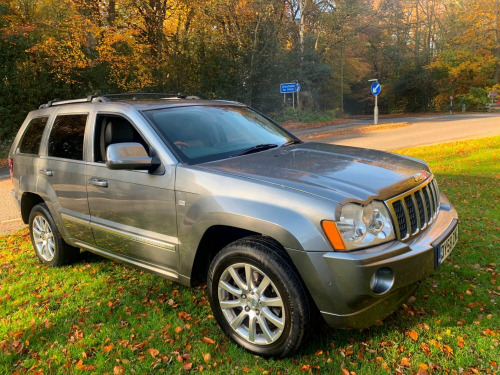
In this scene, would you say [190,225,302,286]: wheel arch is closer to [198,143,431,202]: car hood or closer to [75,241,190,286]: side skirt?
[75,241,190,286]: side skirt

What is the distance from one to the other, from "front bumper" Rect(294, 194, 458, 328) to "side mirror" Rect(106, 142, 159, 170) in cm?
147

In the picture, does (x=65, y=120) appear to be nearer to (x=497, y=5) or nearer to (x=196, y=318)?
(x=196, y=318)

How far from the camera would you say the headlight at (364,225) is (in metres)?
2.52

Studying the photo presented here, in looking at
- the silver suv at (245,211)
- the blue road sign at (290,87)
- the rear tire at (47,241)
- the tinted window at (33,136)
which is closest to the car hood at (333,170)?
the silver suv at (245,211)

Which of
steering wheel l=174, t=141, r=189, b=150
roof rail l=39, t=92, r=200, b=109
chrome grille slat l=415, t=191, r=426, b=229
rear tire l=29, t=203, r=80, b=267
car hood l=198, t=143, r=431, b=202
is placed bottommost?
rear tire l=29, t=203, r=80, b=267

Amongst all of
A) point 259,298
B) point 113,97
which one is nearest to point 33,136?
point 113,97

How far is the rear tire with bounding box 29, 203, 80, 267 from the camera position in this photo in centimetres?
457

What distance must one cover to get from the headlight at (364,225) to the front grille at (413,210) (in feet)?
0.26

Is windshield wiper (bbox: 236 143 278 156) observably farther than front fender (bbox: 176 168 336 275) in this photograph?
Yes

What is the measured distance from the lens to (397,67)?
1763 inches

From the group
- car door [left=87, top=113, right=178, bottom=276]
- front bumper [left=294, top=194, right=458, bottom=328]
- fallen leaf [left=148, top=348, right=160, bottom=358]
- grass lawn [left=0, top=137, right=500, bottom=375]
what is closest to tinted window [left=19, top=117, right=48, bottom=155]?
car door [left=87, top=113, right=178, bottom=276]

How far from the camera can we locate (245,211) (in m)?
2.77

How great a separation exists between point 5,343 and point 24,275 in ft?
4.88

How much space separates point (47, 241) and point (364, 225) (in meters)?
3.78
